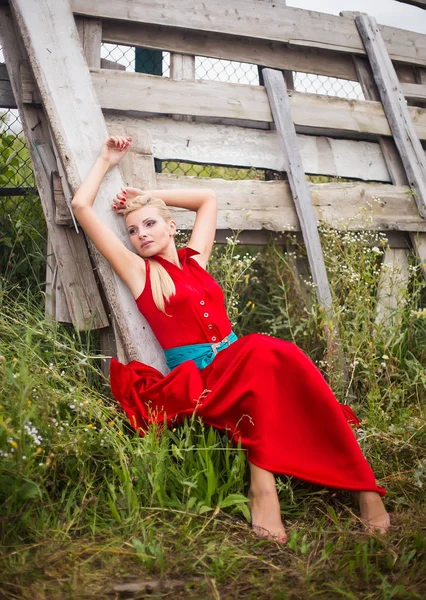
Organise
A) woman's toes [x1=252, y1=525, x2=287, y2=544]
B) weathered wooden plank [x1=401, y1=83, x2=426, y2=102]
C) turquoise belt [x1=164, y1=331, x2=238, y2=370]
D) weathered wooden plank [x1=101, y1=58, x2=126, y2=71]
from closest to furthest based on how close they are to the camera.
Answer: woman's toes [x1=252, y1=525, x2=287, y2=544]
turquoise belt [x1=164, y1=331, x2=238, y2=370]
weathered wooden plank [x1=101, y1=58, x2=126, y2=71]
weathered wooden plank [x1=401, y1=83, x2=426, y2=102]

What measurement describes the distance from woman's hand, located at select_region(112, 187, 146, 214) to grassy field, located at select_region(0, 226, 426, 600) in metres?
0.76

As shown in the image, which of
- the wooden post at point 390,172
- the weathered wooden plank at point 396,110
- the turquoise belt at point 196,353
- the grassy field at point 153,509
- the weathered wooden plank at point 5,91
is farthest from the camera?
the weathered wooden plank at point 396,110

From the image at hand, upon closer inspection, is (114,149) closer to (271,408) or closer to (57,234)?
(57,234)

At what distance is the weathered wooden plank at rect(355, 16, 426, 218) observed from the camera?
16.4 ft

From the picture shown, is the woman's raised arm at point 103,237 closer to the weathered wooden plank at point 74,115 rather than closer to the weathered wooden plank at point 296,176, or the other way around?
the weathered wooden plank at point 74,115

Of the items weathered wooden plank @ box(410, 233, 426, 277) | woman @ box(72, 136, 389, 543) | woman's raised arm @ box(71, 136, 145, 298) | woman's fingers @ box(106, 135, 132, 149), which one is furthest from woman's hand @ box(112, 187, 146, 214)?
weathered wooden plank @ box(410, 233, 426, 277)

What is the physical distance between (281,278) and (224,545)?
7.19 feet

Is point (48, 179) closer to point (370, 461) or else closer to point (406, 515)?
point (370, 461)

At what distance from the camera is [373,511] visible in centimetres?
277

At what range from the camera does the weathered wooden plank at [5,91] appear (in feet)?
13.2

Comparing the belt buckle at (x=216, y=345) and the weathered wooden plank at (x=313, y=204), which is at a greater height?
the weathered wooden plank at (x=313, y=204)

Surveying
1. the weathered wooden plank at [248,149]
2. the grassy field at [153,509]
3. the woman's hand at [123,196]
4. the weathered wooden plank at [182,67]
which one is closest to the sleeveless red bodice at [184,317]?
the woman's hand at [123,196]

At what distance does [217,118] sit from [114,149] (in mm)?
1148

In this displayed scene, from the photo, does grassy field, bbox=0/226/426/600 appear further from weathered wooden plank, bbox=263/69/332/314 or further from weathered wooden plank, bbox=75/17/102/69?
weathered wooden plank, bbox=75/17/102/69
